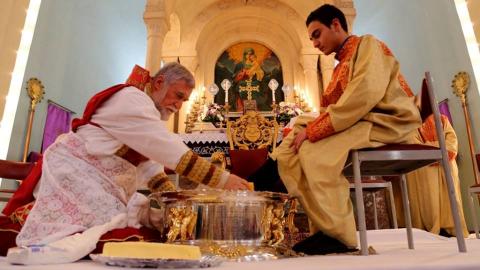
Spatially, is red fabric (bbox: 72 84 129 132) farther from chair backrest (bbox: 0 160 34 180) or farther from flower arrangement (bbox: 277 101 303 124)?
flower arrangement (bbox: 277 101 303 124)

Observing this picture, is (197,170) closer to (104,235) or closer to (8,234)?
(104,235)

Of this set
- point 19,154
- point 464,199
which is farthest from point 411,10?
point 19,154

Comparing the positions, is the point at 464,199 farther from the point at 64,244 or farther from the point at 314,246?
the point at 64,244

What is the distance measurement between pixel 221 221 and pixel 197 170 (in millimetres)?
276

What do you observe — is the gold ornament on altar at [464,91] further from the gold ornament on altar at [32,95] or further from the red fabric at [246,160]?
the gold ornament on altar at [32,95]

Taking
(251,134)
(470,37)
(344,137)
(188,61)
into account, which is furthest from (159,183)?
(188,61)

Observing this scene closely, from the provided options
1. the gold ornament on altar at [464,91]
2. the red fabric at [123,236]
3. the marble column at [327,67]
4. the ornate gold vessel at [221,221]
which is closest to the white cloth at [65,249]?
the red fabric at [123,236]

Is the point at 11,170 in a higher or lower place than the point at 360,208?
higher

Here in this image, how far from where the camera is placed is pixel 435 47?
6402 mm

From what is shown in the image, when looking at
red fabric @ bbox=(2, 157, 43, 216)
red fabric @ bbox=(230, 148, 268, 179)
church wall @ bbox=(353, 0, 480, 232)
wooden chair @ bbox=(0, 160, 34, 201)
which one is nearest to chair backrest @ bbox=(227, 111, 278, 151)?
red fabric @ bbox=(230, 148, 268, 179)

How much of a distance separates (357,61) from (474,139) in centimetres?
488

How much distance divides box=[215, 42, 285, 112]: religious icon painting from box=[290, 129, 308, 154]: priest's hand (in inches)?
325

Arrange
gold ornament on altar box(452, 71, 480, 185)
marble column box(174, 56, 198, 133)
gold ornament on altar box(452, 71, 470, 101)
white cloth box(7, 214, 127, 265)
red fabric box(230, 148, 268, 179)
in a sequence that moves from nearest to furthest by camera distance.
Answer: white cloth box(7, 214, 127, 265) < red fabric box(230, 148, 268, 179) < gold ornament on altar box(452, 71, 480, 185) < gold ornament on altar box(452, 71, 470, 101) < marble column box(174, 56, 198, 133)

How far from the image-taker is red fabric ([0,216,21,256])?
1661mm
